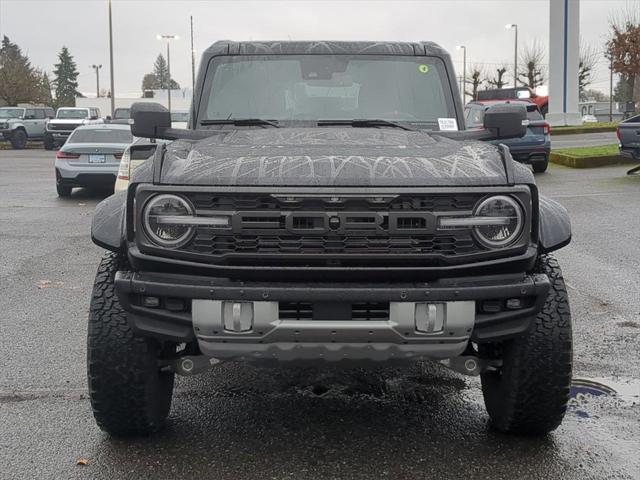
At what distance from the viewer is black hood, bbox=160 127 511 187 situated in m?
3.42

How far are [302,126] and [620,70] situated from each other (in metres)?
37.8

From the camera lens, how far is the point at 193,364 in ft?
12.2

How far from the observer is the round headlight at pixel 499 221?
3.44 metres

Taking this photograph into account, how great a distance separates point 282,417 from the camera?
14.1 feet

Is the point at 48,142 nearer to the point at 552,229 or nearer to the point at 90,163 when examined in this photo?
the point at 90,163

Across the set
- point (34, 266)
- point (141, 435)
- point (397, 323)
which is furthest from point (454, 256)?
point (34, 266)

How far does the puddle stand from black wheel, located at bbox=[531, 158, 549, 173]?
14.0 meters

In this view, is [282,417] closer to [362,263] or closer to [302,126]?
[362,263]

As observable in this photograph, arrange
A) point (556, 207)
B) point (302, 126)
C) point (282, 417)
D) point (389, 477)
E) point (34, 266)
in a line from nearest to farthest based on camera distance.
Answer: point (389, 477) → point (556, 207) → point (282, 417) → point (302, 126) → point (34, 266)

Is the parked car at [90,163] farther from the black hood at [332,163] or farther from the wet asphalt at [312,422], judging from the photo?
the black hood at [332,163]

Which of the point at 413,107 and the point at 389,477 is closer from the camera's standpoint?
the point at 389,477

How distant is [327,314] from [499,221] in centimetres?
81

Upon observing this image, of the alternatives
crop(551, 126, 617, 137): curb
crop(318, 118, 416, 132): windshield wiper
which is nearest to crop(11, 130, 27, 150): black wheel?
crop(551, 126, 617, 137): curb

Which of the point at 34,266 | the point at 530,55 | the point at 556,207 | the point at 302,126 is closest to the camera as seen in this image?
the point at 556,207
